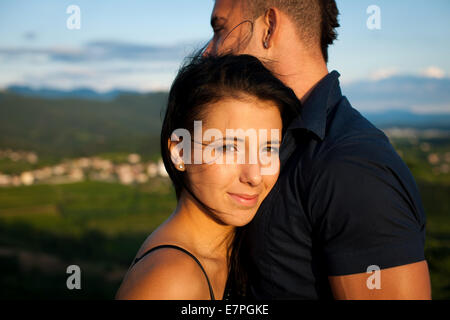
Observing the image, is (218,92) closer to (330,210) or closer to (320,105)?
(320,105)

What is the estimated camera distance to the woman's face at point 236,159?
2.06 m

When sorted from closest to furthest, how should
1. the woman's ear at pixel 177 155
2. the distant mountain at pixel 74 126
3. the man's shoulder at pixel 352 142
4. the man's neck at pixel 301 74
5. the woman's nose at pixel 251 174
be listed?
the man's shoulder at pixel 352 142
the woman's nose at pixel 251 174
the woman's ear at pixel 177 155
the man's neck at pixel 301 74
the distant mountain at pixel 74 126

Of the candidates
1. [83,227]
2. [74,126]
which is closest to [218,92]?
[83,227]

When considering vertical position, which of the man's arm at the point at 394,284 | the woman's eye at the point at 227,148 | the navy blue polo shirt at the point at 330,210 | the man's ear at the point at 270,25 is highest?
the man's ear at the point at 270,25

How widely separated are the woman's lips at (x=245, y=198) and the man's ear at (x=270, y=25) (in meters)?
1.06

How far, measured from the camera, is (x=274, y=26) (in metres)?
2.63

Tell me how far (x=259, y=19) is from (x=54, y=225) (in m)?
44.7

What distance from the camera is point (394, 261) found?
5.74 ft

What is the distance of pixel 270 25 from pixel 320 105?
2.40 ft

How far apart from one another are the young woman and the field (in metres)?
26.7

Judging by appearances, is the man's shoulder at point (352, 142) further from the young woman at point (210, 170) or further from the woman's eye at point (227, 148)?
the woman's eye at point (227, 148)

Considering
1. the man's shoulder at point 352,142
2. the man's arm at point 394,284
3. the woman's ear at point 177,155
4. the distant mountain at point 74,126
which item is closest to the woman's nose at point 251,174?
the man's shoulder at point 352,142

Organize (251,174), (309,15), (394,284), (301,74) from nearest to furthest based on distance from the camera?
(394,284) → (251,174) → (301,74) → (309,15)
